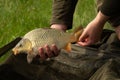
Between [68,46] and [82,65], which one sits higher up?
[68,46]

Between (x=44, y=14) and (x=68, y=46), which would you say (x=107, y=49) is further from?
(x=44, y=14)

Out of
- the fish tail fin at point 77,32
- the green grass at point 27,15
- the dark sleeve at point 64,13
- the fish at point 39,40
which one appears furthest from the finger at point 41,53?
the green grass at point 27,15

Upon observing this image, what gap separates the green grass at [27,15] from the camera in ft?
10.6

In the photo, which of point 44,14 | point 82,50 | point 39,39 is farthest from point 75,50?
point 44,14

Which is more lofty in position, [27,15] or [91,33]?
[91,33]

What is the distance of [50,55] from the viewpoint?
206 centimetres

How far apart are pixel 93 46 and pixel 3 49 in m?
0.49

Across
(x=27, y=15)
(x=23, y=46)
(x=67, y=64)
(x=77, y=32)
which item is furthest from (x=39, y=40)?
(x=27, y=15)

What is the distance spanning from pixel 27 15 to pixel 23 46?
5.01 ft

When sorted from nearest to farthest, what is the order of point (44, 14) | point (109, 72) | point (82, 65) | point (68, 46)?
point (109, 72)
point (68, 46)
point (82, 65)
point (44, 14)

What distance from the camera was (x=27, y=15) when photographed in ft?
11.4

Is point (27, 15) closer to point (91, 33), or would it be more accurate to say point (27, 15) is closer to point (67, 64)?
point (67, 64)

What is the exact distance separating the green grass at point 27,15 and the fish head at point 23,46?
45.3 inches

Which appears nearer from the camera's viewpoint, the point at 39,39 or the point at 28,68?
the point at 39,39
